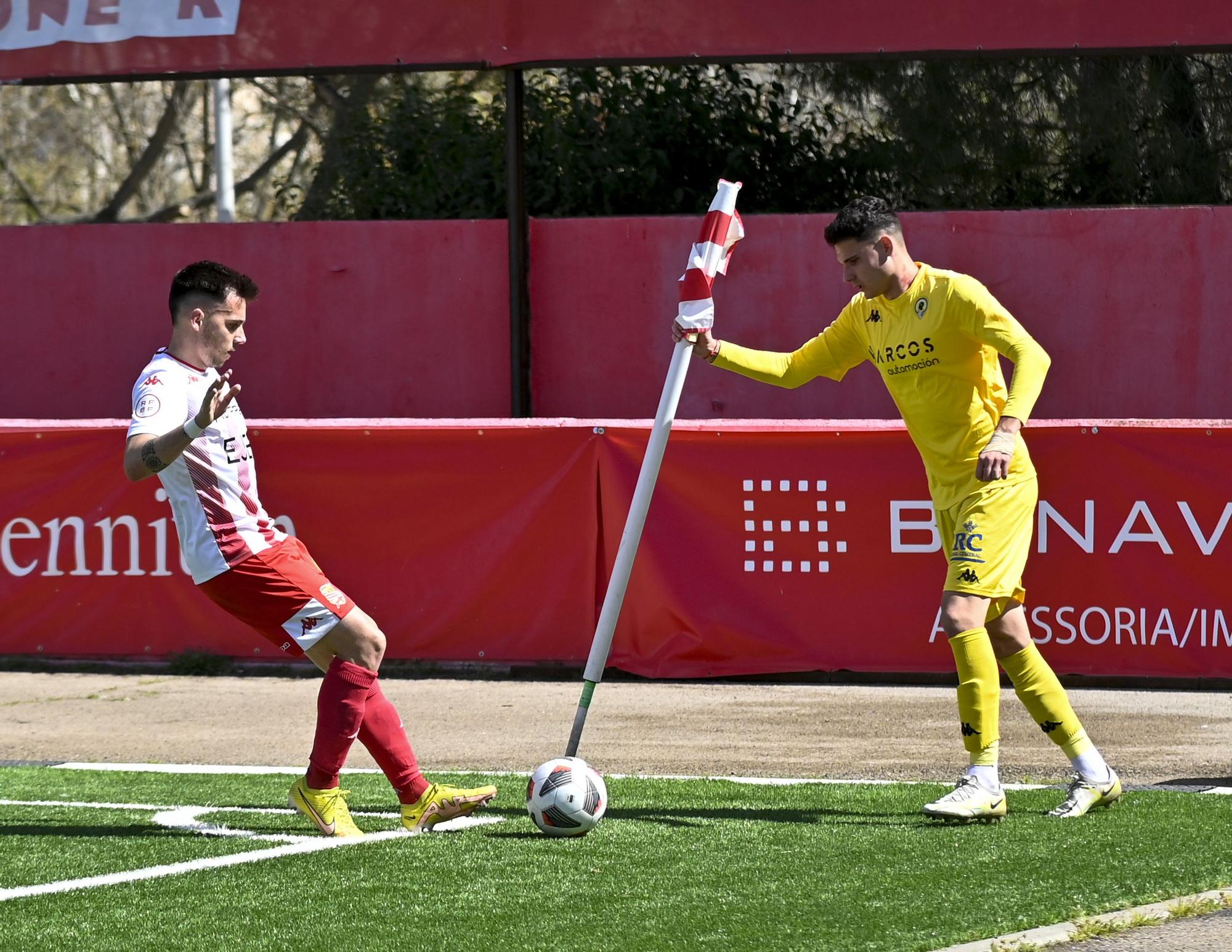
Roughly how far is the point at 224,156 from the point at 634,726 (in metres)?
18.1

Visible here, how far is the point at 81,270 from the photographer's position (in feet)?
47.0

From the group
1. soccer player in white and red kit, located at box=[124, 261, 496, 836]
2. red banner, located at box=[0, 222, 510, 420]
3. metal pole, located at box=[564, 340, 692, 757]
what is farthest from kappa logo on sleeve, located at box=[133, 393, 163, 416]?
red banner, located at box=[0, 222, 510, 420]

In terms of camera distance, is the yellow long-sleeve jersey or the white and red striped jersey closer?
the white and red striped jersey

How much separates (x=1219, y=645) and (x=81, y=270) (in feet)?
31.8

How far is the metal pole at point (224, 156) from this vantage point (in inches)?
941

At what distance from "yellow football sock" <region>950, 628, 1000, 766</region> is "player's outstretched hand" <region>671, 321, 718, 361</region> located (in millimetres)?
1328

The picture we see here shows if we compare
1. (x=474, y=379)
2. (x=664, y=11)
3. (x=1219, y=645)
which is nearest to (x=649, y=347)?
(x=474, y=379)

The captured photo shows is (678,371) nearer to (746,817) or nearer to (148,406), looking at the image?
(746,817)

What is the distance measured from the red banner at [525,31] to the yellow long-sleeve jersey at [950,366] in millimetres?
7172

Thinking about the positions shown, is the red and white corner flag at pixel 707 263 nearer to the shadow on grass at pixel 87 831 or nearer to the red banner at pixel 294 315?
the shadow on grass at pixel 87 831

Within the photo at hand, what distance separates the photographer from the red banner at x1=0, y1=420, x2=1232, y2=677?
903 centimetres

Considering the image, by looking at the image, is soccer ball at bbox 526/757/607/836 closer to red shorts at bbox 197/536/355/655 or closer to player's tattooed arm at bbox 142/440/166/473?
red shorts at bbox 197/536/355/655

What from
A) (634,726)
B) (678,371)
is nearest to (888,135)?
(634,726)

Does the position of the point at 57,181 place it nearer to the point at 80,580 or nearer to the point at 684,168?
the point at 684,168
